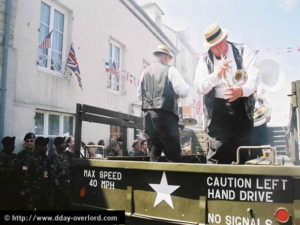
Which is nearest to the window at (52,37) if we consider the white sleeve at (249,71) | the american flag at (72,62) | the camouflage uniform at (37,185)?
the american flag at (72,62)

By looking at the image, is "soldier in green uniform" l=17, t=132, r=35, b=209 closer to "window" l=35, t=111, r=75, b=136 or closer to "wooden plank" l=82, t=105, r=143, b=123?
"window" l=35, t=111, r=75, b=136

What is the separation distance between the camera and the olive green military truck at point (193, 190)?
169 centimetres

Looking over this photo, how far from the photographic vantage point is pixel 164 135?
315cm

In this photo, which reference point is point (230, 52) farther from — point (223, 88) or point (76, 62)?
point (76, 62)

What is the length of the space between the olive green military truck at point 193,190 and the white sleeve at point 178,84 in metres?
1.17

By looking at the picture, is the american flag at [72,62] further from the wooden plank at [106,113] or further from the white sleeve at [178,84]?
the white sleeve at [178,84]

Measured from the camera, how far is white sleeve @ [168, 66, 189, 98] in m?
3.14

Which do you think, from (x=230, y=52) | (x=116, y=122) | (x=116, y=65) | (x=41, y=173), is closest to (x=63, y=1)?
(x=116, y=65)

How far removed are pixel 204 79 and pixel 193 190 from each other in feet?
3.25

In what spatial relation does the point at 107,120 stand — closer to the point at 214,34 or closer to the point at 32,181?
the point at 214,34

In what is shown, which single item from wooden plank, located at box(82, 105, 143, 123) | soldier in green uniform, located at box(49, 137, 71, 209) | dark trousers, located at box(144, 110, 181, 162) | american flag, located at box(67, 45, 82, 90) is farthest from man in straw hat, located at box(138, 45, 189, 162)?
american flag, located at box(67, 45, 82, 90)

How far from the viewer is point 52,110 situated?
7.55m

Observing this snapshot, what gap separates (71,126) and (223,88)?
6.58 m

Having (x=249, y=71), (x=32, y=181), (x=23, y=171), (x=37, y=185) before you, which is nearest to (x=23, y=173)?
(x=23, y=171)
